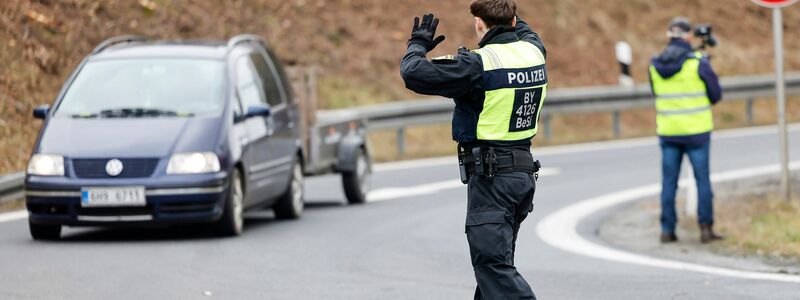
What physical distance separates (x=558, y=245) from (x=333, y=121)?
14.1 feet

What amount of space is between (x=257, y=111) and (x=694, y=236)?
12.0 ft

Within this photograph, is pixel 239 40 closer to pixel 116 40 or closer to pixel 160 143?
pixel 116 40

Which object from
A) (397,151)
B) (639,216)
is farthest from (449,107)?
(639,216)

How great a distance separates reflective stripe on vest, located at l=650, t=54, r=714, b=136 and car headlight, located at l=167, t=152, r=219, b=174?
351cm

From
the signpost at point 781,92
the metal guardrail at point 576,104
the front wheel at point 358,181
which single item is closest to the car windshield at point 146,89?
the front wheel at point 358,181

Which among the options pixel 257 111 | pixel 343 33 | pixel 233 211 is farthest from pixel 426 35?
pixel 343 33

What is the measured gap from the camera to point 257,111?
42.2ft

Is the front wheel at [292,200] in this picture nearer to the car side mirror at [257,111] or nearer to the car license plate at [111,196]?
the car side mirror at [257,111]

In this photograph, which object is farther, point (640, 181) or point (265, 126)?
point (640, 181)

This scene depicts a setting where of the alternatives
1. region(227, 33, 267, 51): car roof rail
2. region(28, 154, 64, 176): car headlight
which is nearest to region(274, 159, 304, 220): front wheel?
region(227, 33, 267, 51): car roof rail

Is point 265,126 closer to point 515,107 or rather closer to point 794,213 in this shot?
point 794,213

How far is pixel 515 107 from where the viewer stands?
700 centimetres

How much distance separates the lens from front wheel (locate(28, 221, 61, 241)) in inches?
476

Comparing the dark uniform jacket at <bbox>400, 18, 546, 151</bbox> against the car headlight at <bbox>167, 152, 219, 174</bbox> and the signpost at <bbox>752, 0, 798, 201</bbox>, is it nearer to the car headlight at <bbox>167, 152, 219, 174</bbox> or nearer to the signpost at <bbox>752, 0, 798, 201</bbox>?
the car headlight at <bbox>167, 152, 219, 174</bbox>
